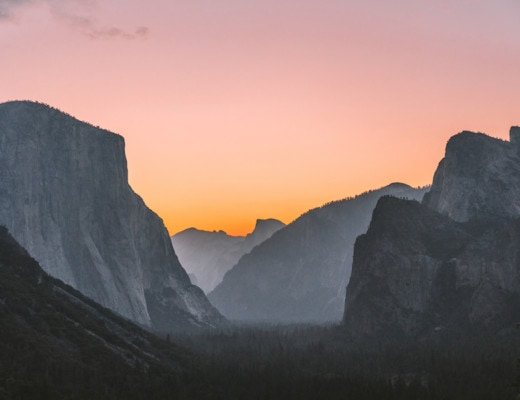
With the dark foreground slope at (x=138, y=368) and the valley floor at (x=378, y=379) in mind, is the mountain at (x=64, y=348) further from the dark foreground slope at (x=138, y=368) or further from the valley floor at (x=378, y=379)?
the valley floor at (x=378, y=379)

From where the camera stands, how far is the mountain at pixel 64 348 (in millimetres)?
125188

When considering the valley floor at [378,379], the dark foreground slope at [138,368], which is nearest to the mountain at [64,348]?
the dark foreground slope at [138,368]

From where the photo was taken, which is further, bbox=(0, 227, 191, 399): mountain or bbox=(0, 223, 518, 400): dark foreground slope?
bbox=(0, 223, 518, 400): dark foreground slope

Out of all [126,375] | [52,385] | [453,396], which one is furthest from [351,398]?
[52,385]

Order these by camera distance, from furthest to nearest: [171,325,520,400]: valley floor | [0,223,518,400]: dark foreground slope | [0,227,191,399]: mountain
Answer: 1. [171,325,520,400]: valley floor
2. [0,223,518,400]: dark foreground slope
3. [0,227,191,399]: mountain

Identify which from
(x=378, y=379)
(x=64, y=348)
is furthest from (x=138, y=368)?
(x=378, y=379)

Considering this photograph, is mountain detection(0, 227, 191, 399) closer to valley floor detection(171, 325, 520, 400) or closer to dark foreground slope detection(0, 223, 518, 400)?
dark foreground slope detection(0, 223, 518, 400)

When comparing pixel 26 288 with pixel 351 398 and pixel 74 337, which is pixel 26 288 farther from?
pixel 351 398

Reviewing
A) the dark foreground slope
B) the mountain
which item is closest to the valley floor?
the dark foreground slope

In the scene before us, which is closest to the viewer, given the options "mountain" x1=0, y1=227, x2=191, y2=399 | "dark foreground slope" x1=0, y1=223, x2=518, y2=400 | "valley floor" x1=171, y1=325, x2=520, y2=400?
"mountain" x1=0, y1=227, x2=191, y2=399

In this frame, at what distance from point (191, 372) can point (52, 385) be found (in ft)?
163

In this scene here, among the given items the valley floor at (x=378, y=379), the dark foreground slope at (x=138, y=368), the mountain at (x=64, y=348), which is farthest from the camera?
the valley floor at (x=378, y=379)

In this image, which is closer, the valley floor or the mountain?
the mountain

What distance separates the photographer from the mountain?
125 metres
